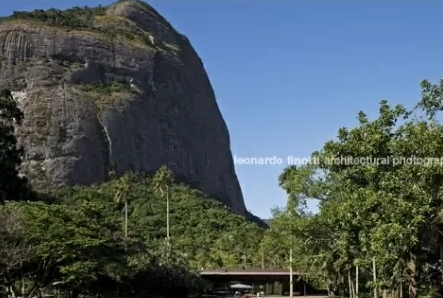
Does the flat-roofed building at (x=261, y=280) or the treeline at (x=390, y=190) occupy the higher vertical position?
the treeline at (x=390, y=190)

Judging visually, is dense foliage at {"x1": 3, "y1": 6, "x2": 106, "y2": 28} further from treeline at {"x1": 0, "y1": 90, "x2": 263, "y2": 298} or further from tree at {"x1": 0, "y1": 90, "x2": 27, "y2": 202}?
tree at {"x1": 0, "y1": 90, "x2": 27, "y2": 202}

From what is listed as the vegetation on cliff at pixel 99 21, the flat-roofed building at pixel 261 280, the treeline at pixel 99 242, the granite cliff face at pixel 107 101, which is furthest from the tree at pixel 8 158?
the vegetation on cliff at pixel 99 21

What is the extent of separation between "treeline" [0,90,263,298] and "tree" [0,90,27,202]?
0.09m

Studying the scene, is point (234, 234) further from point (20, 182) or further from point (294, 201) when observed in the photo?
point (294, 201)

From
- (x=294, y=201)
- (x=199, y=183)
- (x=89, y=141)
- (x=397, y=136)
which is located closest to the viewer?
(x=397, y=136)

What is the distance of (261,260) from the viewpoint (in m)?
84.2

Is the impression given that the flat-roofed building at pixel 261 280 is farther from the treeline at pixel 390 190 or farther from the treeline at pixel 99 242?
the treeline at pixel 390 190

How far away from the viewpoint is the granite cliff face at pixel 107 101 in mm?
114062

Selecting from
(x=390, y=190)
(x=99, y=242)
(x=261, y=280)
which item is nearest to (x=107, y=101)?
(x=261, y=280)

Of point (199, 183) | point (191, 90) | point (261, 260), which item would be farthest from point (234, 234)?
point (191, 90)

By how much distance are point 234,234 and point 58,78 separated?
53008 mm

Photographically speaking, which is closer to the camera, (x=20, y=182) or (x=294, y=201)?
(x=294, y=201)

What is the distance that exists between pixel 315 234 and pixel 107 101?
302 ft

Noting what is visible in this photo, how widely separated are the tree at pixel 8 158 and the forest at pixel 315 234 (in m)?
0.11
